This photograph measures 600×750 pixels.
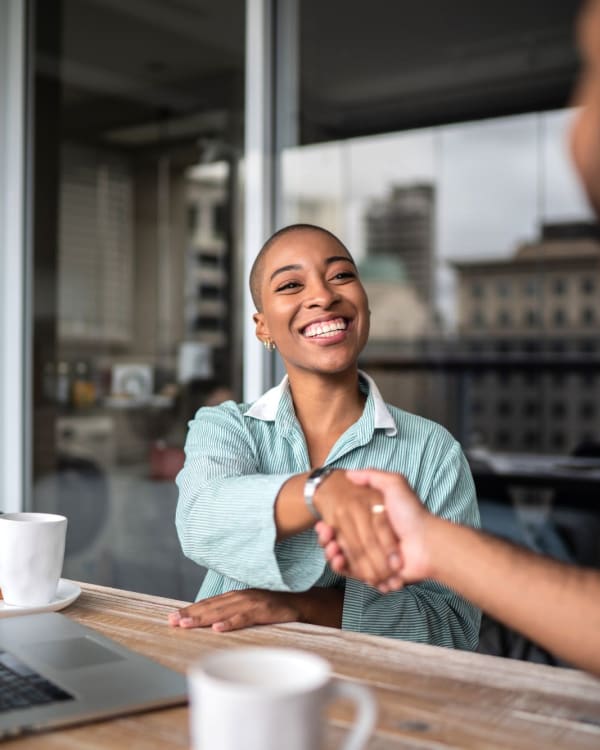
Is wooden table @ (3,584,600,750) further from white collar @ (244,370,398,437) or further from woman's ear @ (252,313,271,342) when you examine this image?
woman's ear @ (252,313,271,342)

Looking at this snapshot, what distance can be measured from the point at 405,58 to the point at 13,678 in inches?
185

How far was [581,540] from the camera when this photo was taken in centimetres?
439

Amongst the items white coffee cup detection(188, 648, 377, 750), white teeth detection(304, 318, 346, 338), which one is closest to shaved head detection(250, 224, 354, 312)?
white teeth detection(304, 318, 346, 338)

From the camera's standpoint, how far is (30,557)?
1126mm

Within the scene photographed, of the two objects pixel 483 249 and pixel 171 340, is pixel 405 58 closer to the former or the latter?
pixel 483 249

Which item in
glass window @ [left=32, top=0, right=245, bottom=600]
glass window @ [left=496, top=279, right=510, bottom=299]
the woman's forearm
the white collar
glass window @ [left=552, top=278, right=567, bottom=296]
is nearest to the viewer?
the woman's forearm

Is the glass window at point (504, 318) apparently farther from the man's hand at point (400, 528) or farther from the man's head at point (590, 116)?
the man's head at point (590, 116)

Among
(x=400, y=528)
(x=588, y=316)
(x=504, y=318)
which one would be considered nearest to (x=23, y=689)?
(x=400, y=528)

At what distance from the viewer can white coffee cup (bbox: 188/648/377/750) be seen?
0.53m

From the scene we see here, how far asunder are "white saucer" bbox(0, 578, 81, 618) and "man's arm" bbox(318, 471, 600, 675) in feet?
1.70

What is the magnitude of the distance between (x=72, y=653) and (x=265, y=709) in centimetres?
49

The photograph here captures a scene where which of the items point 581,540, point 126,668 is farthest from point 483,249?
point 126,668

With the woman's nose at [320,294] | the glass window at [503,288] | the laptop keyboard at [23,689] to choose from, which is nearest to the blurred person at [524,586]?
the laptop keyboard at [23,689]

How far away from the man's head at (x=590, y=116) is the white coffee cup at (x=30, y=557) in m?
0.77
